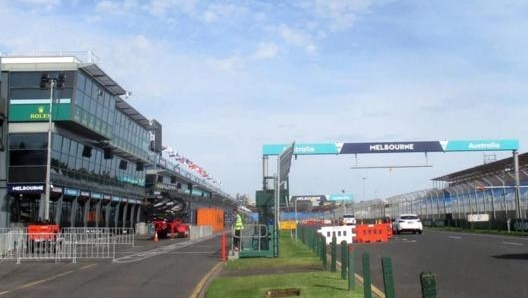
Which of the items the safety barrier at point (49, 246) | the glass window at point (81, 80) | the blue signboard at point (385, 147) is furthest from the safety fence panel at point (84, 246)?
the blue signboard at point (385, 147)

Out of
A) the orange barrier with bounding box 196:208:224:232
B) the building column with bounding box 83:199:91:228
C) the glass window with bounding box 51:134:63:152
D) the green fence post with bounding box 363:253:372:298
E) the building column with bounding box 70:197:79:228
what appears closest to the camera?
the green fence post with bounding box 363:253:372:298

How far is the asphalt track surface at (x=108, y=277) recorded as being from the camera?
14.5m

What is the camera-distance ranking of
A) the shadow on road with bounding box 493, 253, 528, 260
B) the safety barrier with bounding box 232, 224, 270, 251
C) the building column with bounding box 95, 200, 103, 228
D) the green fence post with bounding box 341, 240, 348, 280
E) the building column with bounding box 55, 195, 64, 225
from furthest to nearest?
the building column with bounding box 95, 200, 103, 228 → the building column with bounding box 55, 195, 64, 225 → the safety barrier with bounding box 232, 224, 270, 251 → the shadow on road with bounding box 493, 253, 528, 260 → the green fence post with bounding box 341, 240, 348, 280

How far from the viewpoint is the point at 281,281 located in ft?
45.6

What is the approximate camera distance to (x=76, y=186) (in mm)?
48625

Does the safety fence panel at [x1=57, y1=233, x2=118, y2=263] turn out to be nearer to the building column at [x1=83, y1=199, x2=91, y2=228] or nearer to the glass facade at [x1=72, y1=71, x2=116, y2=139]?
the glass facade at [x1=72, y1=71, x2=116, y2=139]

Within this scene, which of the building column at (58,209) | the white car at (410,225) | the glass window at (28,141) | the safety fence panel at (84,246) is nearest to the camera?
the safety fence panel at (84,246)

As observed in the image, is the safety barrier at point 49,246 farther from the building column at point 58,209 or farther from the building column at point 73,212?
the building column at point 73,212

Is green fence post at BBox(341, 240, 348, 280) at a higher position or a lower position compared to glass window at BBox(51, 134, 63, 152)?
lower

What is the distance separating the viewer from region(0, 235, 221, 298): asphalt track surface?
47.6ft

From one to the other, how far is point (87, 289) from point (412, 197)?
4974cm

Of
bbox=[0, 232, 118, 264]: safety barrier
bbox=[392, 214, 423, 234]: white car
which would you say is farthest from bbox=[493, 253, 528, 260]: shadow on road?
bbox=[392, 214, 423, 234]: white car

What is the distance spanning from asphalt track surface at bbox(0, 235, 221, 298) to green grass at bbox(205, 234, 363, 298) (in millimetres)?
833

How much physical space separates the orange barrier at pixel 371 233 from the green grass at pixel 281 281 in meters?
15.7
